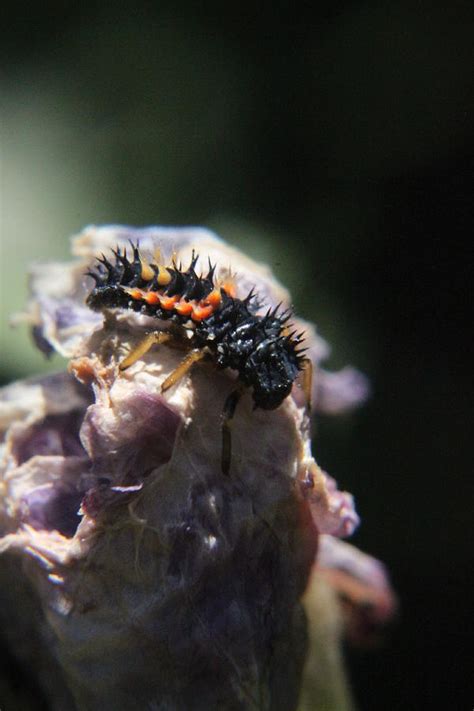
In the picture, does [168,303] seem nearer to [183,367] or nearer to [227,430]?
[183,367]

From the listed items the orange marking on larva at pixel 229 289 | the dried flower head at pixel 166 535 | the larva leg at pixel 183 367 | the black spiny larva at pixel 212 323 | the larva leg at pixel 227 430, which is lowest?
the dried flower head at pixel 166 535

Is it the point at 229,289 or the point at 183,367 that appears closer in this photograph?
the point at 183,367

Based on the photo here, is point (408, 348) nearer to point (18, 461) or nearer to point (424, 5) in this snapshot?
point (424, 5)

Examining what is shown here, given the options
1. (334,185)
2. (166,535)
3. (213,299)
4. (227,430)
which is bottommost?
(166,535)

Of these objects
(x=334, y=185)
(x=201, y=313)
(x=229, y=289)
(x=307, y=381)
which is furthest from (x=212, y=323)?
(x=334, y=185)

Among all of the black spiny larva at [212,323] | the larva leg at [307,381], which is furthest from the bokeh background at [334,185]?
the black spiny larva at [212,323]

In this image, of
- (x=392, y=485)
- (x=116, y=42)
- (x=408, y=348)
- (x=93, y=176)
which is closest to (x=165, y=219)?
(x=93, y=176)

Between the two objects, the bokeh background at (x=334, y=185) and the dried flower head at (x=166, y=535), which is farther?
the bokeh background at (x=334, y=185)

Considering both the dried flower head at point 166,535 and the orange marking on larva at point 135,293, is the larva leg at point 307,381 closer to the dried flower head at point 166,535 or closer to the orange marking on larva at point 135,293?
the dried flower head at point 166,535
